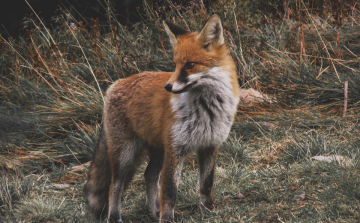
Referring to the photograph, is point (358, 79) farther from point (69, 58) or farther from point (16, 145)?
point (69, 58)

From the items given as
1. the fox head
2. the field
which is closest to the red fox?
the fox head

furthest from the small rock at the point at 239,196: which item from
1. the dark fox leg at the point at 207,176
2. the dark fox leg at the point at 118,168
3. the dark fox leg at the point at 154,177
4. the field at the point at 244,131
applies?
the dark fox leg at the point at 118,168

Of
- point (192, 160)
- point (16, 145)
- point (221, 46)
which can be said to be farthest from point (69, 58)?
point (221, 46)

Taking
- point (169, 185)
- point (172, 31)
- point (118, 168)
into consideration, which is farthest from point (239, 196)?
point (172, 31)

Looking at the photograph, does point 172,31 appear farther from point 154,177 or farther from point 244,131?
point 244,131

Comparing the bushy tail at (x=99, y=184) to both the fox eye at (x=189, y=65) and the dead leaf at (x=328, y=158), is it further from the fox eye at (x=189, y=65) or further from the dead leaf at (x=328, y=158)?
the dead leaf at (x=328, y=158)

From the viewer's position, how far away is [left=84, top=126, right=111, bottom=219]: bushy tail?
176 inches

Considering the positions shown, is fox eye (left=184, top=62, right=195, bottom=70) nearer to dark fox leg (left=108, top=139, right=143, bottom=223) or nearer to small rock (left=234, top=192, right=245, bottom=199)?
dark fox leg (left=108, top=139, right=143, bottom=223)

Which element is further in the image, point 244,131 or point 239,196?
point 244,131

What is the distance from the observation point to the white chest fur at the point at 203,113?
12.6 feet

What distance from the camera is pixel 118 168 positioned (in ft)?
14.3

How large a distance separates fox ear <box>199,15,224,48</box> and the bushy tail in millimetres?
1543

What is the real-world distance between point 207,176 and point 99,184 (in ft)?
3.79

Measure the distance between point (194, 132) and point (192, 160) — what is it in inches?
74.3
